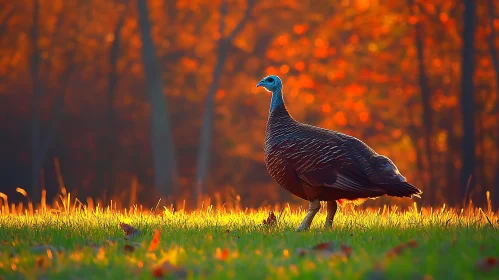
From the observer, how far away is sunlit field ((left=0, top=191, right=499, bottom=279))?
5461mm

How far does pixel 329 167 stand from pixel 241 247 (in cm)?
191

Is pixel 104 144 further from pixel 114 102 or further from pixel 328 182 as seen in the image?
pixel 328 182

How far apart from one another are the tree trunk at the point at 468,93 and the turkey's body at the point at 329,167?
12.3 metres

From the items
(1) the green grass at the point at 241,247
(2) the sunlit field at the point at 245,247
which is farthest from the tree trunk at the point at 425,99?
(2) the sunlit field at the point at 245,247

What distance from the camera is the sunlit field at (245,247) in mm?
5461

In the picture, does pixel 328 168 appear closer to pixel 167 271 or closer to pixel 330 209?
pixel 330 209

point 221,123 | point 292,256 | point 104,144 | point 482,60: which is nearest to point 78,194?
point 104,144

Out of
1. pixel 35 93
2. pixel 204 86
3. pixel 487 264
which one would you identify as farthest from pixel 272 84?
pixel 204 86

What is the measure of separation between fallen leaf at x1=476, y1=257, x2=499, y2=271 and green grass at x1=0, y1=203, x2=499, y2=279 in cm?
3

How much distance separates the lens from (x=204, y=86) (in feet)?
106

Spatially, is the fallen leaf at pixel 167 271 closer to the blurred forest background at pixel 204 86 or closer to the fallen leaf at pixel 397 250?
the fallen leaf at pixel 397 250

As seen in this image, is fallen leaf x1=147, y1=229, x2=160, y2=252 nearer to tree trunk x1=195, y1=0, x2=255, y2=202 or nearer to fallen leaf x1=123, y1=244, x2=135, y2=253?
fallen leaf x1=123, y1=244, x2=135, y2=253

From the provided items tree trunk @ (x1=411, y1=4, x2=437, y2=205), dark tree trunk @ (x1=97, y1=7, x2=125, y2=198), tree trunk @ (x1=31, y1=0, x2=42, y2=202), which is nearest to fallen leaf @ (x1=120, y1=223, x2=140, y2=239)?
tree trunk @ (x1=411, y1=4, x2=437, y2=205)

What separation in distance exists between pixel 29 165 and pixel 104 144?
275cm
